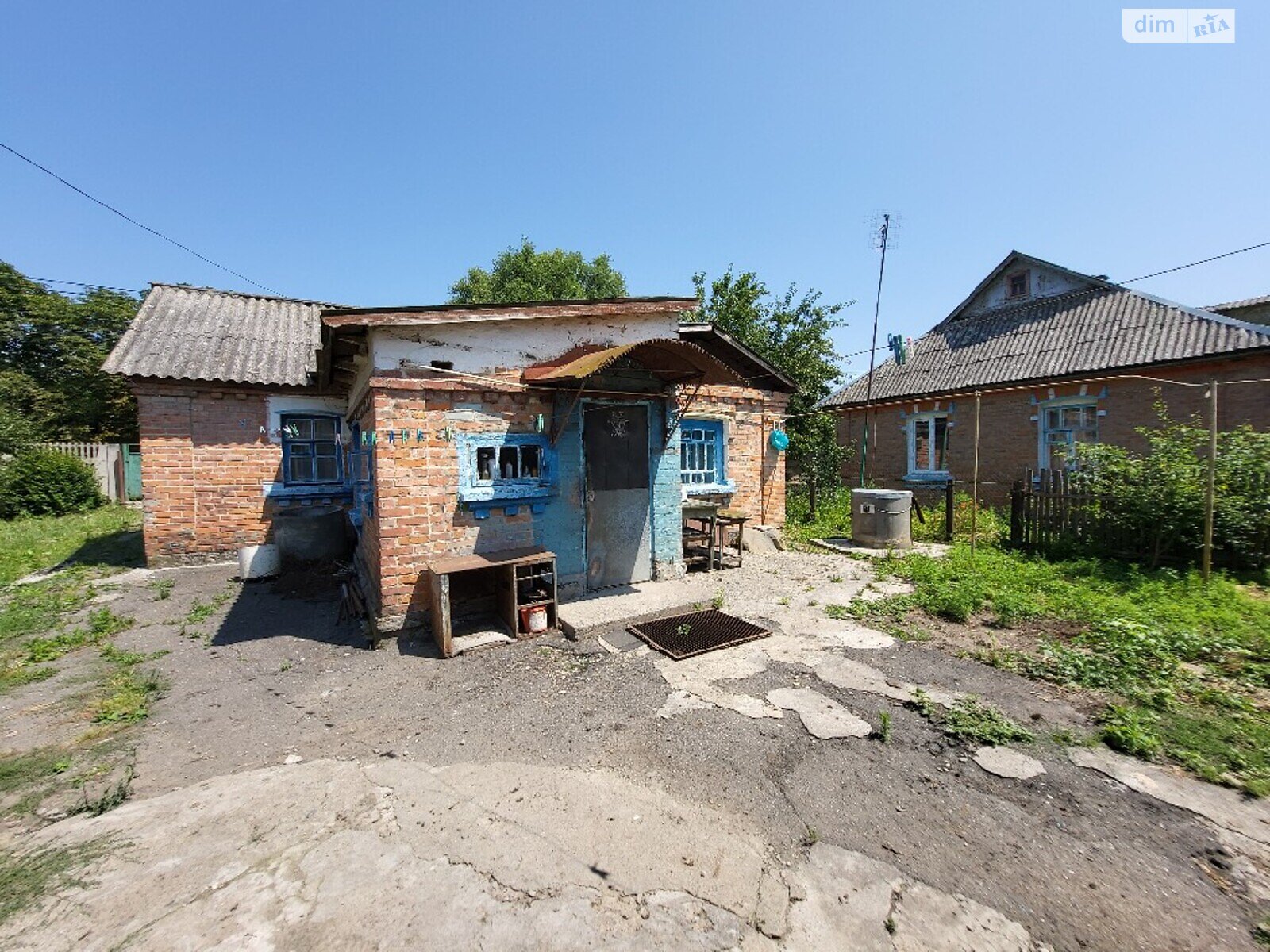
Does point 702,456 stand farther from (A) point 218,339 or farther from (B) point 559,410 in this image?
(A) point 218,339

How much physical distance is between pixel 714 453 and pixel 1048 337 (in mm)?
10381

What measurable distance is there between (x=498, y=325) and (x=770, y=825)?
17.7 ft

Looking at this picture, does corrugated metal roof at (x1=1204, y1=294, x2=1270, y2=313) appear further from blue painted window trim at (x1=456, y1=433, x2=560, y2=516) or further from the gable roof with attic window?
blue painted window trim at (x1=456, y1=433, x2=560, y2=516)


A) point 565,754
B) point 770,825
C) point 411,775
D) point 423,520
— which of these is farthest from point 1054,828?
point 423,520

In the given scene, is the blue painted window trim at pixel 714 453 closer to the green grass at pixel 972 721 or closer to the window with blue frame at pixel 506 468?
the window with blue frame at pixel 506 468

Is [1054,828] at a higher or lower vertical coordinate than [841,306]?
lower

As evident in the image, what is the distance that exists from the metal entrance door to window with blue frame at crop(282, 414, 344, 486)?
6.91m

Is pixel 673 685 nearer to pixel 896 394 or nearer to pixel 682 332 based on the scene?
pixel 682 332

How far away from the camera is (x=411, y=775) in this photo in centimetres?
322

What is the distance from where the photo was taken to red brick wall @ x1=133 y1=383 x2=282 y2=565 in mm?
8812

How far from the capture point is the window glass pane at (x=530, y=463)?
605 centimetres

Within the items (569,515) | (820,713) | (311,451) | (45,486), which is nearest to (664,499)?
(569,515)

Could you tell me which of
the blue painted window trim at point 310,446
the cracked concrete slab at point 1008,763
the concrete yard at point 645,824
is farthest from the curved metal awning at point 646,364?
the blue painted window trim at point 310,446

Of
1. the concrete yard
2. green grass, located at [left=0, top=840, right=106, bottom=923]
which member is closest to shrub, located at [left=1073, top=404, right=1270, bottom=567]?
the concrete yard
